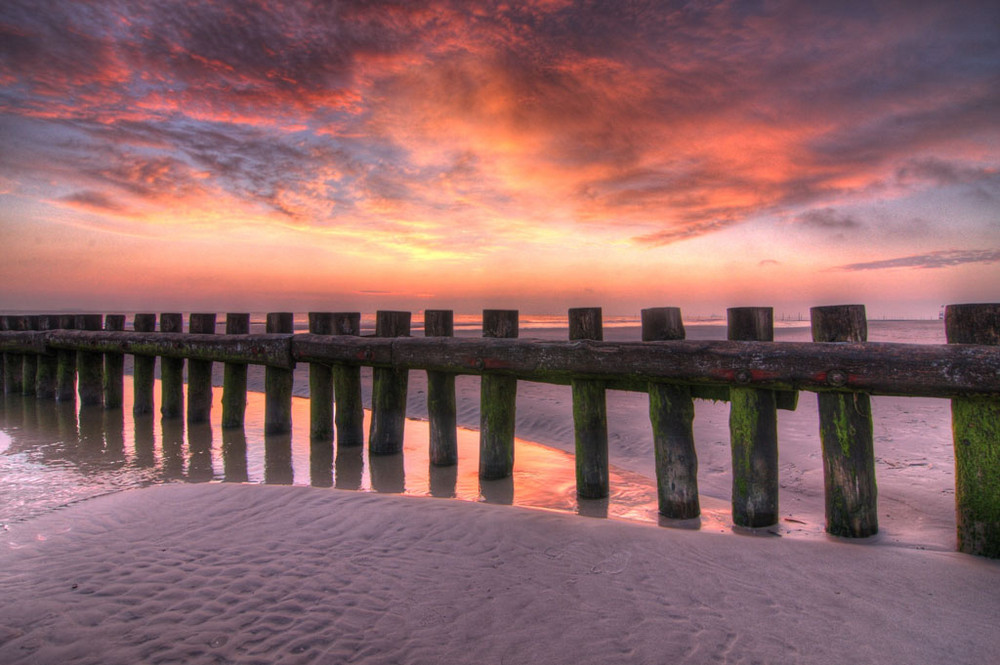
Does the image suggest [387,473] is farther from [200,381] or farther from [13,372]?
[13,372]

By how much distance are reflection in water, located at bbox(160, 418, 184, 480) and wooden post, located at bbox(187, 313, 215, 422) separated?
284mm

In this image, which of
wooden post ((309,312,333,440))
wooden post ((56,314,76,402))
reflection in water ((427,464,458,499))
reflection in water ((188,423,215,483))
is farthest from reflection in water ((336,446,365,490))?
wooden post ((56,314,76,402))

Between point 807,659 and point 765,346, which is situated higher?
point 765,346

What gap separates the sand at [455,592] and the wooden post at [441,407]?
2183 mm

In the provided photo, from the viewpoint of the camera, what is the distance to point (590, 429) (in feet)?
15.0

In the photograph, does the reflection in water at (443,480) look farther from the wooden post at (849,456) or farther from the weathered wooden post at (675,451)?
Result: the wooden post at (849,456)

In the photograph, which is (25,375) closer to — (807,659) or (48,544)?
(48,544)

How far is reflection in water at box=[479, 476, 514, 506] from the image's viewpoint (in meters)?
4.61

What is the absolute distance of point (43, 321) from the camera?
9.99 meters

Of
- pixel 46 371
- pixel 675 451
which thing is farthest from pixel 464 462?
pixel 46 371

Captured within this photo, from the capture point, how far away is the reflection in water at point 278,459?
5227 mm

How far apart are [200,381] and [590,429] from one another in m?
6.21

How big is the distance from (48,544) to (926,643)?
14.5 ft

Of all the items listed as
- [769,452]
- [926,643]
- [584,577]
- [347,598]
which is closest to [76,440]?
[347,598]
